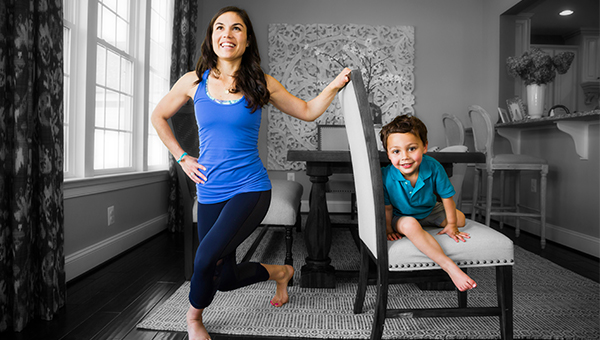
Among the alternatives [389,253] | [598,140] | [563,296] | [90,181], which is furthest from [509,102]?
[90,181]

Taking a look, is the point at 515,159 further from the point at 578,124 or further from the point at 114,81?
the point at 114,81

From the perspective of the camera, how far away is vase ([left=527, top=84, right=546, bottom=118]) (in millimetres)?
3174

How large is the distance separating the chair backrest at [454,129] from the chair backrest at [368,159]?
2.42 m

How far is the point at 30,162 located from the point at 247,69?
967 millimetres

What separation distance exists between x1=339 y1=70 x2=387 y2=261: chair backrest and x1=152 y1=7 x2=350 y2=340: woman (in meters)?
0.10

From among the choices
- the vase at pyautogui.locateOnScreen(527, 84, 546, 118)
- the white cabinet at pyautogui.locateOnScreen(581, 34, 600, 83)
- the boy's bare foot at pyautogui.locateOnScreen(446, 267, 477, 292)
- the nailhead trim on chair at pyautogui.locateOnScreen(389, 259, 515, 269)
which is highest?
the white cabinet at pyautogui.locateOnScreen(581, 34, 600, 83)

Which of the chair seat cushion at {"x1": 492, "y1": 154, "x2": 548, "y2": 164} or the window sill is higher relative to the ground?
the chair seat cushion at {"x1": 492, "y1": 154, "x2": 548, "y2": 164}

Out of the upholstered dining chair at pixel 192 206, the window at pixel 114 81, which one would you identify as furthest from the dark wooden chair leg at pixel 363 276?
the window at pixel 114 81

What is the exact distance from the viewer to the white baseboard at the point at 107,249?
2037mm

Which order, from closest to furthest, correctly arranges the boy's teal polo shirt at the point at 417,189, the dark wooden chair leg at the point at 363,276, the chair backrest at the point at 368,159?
1. the chair backrest at the point at 368,159
2. the boy's teal polo shirt at the point at 417,189
3. the dark wooden chair leg at the point at 363,276

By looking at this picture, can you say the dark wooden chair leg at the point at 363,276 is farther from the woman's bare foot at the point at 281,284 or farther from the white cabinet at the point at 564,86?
the white cabinet at the point at 564,86

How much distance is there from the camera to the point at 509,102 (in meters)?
3.55

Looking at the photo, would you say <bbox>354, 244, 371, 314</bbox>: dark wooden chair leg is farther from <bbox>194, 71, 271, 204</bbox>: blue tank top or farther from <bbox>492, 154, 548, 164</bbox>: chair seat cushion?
<bbox>492, 154, 548, 164</bbox>: chair seat cushion

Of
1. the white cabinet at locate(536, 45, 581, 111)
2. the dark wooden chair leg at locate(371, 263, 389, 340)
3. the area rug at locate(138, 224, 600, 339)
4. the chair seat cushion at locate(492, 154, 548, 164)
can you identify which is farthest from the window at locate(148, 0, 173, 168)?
the white cabinet at locate(536, 45, 581, 111)
